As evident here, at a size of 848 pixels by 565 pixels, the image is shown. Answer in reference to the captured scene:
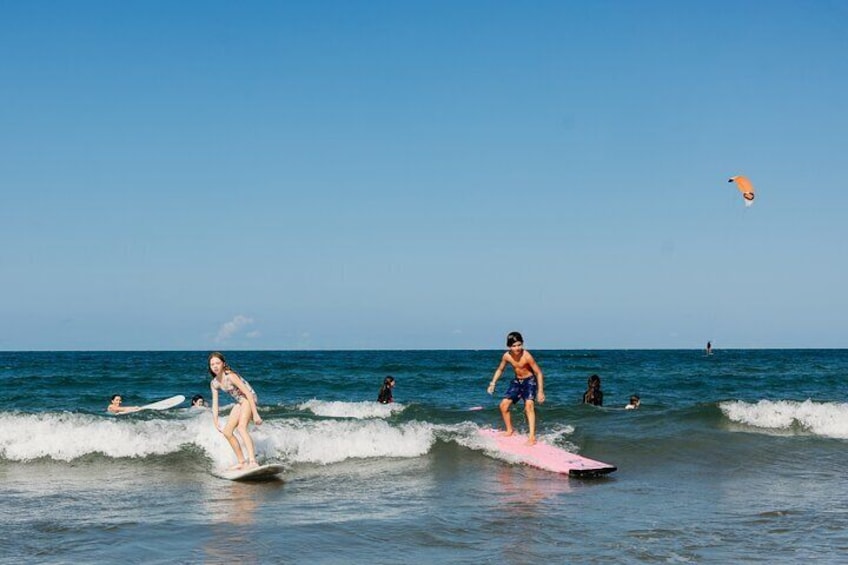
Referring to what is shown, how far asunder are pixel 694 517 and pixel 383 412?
43.4ft

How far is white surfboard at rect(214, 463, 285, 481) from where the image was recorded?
438 inches

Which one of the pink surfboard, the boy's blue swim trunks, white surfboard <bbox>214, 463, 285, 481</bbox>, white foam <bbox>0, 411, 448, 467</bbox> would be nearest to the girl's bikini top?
white surfboard <bbox>214, 463, 285, 481</bbox>

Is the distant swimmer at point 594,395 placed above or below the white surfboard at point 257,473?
above

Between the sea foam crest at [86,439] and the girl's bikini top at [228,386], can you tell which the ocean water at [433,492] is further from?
the girl's bikini top at [228,386]

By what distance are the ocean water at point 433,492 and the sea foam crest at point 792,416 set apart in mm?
48

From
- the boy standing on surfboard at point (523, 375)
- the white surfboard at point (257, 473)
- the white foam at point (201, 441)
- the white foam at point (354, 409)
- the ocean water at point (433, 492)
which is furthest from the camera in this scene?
the white foam at point (354, 409)

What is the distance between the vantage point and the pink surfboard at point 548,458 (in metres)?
11.6

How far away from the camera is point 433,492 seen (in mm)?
10477

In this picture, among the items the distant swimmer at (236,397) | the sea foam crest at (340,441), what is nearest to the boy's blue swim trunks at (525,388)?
the sea foam crest at (340,441)

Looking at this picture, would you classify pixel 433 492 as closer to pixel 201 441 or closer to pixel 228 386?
pixel 228 386

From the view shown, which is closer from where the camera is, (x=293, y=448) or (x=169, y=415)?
(x=293, y=448)

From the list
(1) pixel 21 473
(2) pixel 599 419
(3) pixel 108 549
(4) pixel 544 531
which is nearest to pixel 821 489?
(4) pixel 544 531

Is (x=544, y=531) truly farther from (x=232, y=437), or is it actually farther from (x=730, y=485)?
(x=232, y=437)

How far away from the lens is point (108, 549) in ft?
24.2
